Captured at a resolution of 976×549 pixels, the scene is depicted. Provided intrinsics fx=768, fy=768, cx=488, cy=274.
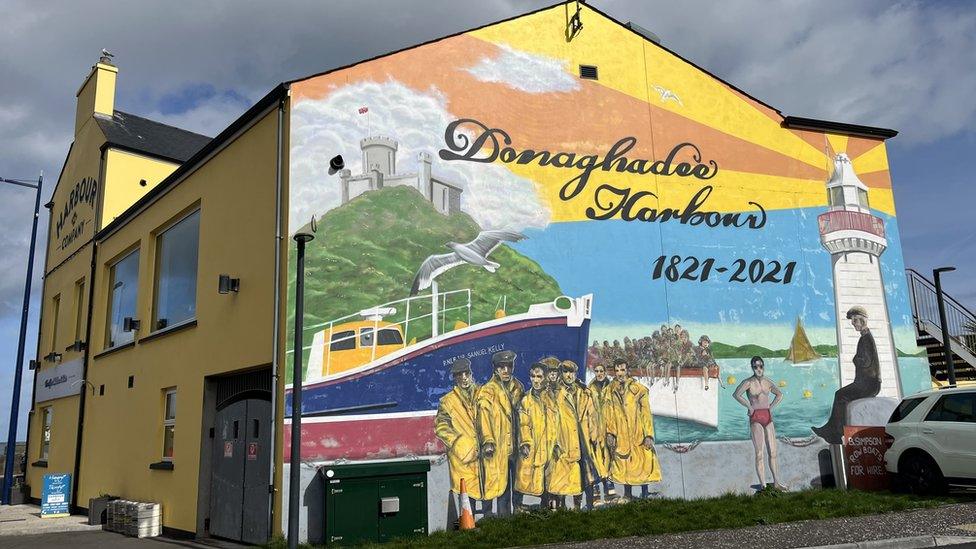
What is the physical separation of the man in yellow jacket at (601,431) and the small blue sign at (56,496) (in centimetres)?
1299

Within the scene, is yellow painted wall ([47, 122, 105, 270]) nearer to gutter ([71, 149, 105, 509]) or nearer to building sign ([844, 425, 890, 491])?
gutter ([71, 149, 105, 509])

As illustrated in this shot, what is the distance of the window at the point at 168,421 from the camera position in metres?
14.7

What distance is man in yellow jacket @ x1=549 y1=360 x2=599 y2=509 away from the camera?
12695 millimetres

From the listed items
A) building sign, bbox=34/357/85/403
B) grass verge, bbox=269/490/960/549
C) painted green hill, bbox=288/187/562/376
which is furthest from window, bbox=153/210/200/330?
grass verge, bbox=269/490/960/549

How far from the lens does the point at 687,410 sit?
13992 mm

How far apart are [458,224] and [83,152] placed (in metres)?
15.4

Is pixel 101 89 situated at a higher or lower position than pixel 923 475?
higher

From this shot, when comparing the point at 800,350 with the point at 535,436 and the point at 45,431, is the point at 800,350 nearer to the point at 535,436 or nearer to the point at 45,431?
the point at 535,436

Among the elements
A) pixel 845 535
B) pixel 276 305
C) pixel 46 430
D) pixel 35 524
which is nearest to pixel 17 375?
pixel 46 430

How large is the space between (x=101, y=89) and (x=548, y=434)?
17.9 metres

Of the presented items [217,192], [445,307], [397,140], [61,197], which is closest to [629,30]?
[397,140]

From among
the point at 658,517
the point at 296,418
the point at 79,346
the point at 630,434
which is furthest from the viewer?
the point at 79,346

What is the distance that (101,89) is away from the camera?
22.8 meters

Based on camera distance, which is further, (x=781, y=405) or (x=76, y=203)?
(x=76, y=203)
